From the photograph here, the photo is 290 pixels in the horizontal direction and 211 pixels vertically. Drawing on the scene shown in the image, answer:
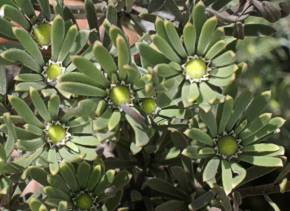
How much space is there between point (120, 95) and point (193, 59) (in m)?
0.13

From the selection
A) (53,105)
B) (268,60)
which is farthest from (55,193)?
(268,60)

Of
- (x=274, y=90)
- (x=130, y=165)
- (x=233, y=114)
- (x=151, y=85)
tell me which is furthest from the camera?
(x=274, y=90)

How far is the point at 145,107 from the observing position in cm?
85

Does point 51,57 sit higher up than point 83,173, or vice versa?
point 51,57

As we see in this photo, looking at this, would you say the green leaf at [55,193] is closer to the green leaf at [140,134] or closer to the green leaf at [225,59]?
the green leaf at [140,134]

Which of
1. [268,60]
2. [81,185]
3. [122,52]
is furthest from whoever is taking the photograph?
[268,60]

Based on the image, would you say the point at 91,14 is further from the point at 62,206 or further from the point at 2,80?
the point at 62,206

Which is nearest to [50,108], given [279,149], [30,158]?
[30,158]

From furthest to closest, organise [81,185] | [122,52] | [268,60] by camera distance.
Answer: [268,60], [81,185], [122,52]

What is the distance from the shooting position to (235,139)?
0.89 m

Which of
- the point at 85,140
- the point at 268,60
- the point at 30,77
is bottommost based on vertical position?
the point at 85,140

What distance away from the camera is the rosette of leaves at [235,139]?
83cm

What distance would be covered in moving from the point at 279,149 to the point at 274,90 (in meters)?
0.66

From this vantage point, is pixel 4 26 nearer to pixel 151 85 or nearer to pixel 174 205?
pixel 151 85
